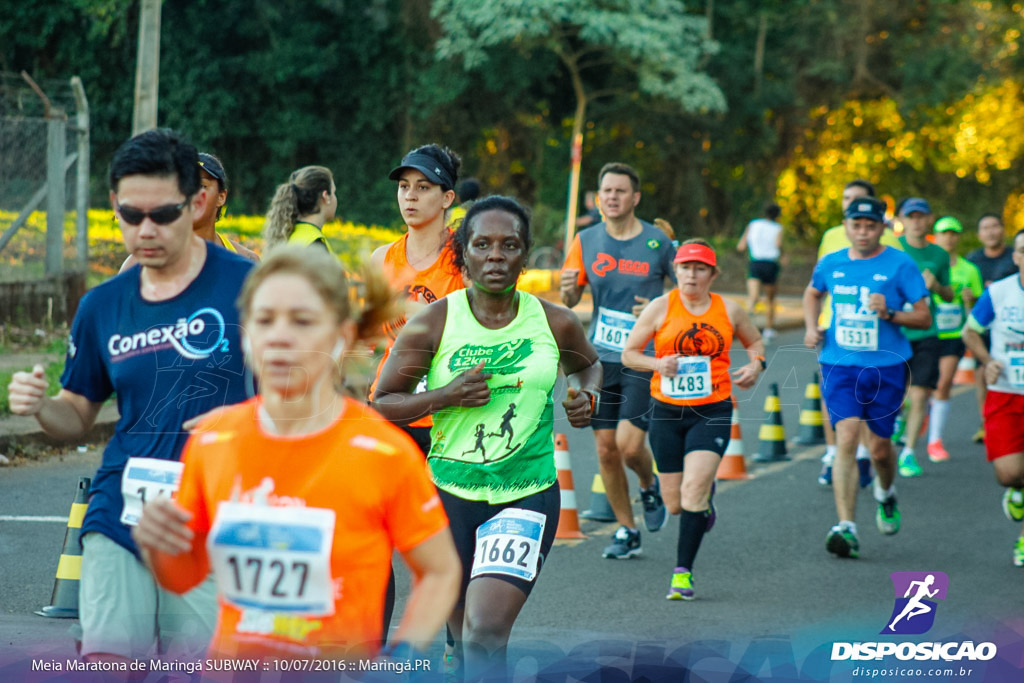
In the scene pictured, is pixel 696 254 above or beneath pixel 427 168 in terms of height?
beneath

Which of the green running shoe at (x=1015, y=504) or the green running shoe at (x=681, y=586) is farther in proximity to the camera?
the green running shoe at (x=1015, y=504)

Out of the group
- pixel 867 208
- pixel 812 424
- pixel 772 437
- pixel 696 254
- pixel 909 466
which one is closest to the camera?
pixel 696 254

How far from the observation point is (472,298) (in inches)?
190

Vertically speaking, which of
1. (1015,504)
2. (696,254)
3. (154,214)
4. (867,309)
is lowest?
(1015,504)

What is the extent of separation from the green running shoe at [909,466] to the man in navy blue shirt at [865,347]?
2.77 m

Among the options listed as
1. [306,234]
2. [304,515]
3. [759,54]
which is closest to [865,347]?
[306,234]

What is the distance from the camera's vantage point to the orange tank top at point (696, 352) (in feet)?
23.8

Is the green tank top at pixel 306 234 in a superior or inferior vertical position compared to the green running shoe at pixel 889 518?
superior

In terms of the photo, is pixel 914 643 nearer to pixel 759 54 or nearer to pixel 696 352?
pixel 696 352

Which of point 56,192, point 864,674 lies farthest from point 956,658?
point 56,192

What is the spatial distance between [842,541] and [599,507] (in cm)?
174

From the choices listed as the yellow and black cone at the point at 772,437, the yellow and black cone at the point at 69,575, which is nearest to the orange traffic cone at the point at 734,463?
the yellow and black cone at the point at 772,437

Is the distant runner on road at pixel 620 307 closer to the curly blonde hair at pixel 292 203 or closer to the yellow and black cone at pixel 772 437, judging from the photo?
the curly blonde hair at pixel 292 203

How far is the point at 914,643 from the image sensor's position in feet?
19.4
